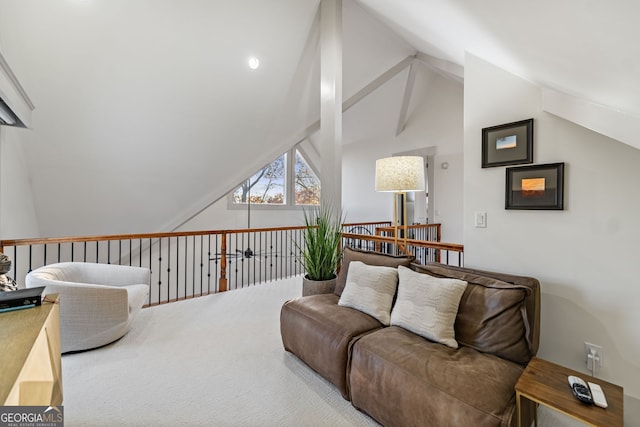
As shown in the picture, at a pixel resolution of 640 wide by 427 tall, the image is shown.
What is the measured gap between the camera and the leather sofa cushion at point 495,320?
61.1 inches

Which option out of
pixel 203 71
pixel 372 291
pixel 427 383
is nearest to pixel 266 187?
pixel 203 71

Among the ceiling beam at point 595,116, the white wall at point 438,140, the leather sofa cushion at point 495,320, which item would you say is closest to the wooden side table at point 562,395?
the leather sofa cushion at point 495,320

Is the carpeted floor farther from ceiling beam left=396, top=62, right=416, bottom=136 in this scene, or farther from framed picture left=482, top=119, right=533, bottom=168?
ceiling beam left=396, top=62, right=416, bottom=136

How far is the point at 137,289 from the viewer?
2748 millimetres

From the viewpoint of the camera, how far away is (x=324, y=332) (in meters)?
1.92

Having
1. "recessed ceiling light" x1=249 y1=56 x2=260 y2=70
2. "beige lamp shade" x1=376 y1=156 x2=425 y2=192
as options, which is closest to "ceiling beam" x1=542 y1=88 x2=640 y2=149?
"beige lamp shade" x1=376 y1=156 x2=425 y2=192

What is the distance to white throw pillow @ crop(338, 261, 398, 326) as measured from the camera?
2.04 meters

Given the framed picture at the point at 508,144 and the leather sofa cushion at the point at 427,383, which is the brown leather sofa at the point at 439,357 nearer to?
the leather sofa cushion at the point at 427,383

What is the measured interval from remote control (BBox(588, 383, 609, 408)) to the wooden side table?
0.02 meters

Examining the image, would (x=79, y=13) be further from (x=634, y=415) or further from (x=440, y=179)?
(x=440, y=179)

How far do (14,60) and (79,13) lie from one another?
2.24 ft

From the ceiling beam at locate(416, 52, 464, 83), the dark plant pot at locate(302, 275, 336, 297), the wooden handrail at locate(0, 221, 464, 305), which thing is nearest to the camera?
the dark plant pot at locate(302, 275, 336, 297)

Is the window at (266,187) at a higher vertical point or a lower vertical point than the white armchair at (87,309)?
higher

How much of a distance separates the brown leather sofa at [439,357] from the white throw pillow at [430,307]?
0.06 meters
